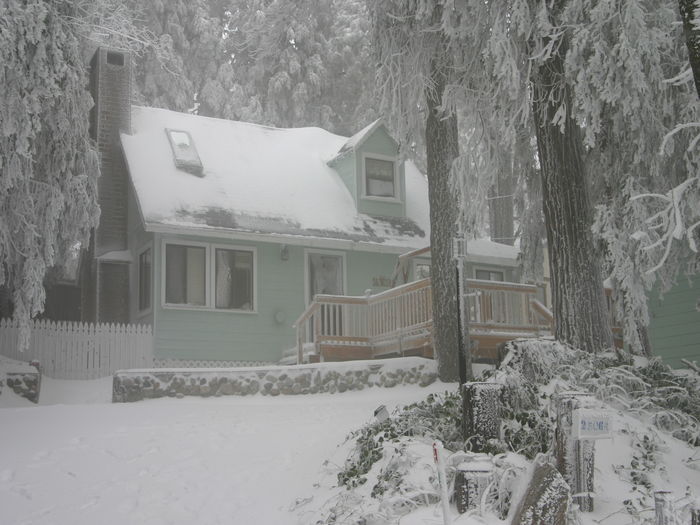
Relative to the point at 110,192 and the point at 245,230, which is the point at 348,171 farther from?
the point at 110,192

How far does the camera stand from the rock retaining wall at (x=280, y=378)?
12703 millimetres

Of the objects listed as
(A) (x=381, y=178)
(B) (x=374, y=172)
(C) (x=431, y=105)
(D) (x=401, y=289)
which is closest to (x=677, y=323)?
(D) (x=401, y=289)

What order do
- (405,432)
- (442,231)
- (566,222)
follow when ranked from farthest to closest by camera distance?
1. (442,231)
2. (566,222)
3. (405,432)

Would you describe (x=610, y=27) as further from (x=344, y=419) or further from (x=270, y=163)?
(x=270, y=163)

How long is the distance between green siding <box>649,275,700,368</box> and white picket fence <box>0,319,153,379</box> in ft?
32.0

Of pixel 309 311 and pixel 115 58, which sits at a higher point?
pixel 115 58

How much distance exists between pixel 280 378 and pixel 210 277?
4.43 metres

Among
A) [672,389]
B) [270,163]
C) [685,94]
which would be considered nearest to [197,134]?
[270,163]

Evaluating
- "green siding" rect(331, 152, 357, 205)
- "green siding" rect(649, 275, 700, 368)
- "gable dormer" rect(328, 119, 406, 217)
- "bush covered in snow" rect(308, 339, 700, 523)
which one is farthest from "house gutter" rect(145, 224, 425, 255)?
"bush covered in snow" rect(308, 339, 700, 523)

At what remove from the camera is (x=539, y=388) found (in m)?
8.01

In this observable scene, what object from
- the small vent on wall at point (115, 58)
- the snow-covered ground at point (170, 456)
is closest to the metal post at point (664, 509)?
the snow-covered ground at point (170, 456)

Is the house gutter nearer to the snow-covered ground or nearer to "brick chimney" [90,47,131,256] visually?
"brick chimney" [90,47,131,256]

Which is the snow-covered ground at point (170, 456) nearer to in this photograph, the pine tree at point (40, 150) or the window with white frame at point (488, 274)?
the pine tree at point (40, 150)

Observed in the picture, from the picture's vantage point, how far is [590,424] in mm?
5898
